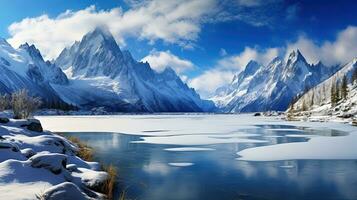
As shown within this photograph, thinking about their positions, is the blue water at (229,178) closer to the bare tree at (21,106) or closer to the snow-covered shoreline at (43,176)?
the snow-covered shoreline at (43,176)

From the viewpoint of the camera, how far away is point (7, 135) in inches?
1118

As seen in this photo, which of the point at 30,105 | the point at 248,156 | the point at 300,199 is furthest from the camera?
the point at 30,105

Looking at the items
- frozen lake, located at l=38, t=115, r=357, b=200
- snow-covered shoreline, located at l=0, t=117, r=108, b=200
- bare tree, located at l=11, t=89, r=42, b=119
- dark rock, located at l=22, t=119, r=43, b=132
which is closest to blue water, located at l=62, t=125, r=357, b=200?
frozen lake, located at l=38, t=115, r=357, b=200

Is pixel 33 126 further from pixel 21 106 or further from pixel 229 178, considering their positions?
pixel 21 106

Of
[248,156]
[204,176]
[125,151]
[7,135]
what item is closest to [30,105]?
[125,151]

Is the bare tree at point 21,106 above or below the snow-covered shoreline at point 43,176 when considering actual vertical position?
above

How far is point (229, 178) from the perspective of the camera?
25.2 meters

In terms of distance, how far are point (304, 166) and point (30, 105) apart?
52696 mm

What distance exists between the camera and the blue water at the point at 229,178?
20.8 metres

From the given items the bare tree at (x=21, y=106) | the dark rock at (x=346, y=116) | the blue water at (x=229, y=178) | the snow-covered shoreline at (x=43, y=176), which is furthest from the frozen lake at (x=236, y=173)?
the dark rock at (x=346, y=116)

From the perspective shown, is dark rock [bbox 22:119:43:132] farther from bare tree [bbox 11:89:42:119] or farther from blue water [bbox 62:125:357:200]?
bare tree [bbox 11:89:42:119]

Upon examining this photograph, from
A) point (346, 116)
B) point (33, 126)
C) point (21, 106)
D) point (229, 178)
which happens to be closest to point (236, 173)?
point (229, 178)

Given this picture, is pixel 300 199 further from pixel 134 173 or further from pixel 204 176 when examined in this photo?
pixel 134 173

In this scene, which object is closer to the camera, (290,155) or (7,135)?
(7,135)
